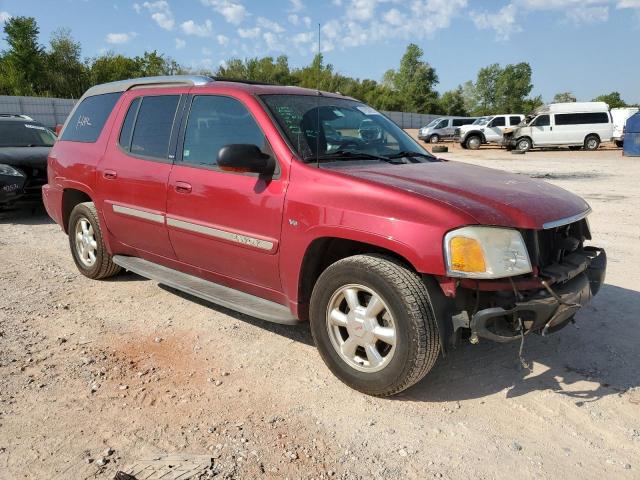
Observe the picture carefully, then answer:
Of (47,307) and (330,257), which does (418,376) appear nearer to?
(330,257)

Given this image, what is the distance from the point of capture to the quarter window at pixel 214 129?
3.64 meters

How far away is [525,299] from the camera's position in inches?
108

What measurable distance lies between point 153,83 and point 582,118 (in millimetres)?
26249

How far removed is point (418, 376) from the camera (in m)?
2.88

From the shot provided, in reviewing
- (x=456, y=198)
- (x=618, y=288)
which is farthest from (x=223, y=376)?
(x=618, y=288)

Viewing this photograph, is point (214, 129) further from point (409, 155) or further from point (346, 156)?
point (409, 155)

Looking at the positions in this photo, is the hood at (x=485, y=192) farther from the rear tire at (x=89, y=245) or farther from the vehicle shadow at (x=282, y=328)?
the rear tire at (x=89, y=245)

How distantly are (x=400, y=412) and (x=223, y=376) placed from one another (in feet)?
3.74

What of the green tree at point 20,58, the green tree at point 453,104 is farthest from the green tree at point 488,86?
the green tree at point 20,58

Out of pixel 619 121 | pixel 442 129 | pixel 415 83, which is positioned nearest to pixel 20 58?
pixel 442 129

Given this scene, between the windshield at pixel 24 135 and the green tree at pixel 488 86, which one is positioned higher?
the green tree at pixel 488 86

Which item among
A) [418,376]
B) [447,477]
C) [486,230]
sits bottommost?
[447,477]

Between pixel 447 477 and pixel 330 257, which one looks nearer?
pixel 447 477

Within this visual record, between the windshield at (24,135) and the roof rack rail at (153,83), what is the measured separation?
4598mm
